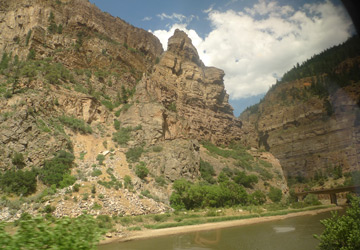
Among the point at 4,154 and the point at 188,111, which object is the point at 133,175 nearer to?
the point at 4,154

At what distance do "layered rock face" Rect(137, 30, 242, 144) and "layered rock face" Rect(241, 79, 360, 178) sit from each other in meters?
13.4

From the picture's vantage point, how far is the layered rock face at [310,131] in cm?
6228

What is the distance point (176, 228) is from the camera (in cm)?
2356

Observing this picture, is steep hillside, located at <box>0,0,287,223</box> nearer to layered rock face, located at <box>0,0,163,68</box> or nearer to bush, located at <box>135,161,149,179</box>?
bush, located at <box>135,161,149,179</box>

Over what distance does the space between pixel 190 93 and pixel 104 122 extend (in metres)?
26.1

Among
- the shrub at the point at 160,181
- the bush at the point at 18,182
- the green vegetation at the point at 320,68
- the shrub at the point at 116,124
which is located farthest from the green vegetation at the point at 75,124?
the green vegetation at the point at 320,68

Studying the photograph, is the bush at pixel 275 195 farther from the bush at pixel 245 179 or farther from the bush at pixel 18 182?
the bush at pixel 18 182

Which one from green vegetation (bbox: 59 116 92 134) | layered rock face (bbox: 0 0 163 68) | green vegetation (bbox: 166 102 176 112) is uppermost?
layered rock face (bbox: 0 0 163 68)

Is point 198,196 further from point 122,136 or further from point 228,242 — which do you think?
point 122,136

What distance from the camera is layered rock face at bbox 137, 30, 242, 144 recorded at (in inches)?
2174

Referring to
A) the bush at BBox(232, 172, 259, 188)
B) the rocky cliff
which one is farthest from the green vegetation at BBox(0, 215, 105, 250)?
the rocky cliff

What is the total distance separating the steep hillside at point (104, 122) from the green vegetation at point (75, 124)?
0.20m

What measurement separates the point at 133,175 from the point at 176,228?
12.7 m

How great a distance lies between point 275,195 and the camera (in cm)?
4475
